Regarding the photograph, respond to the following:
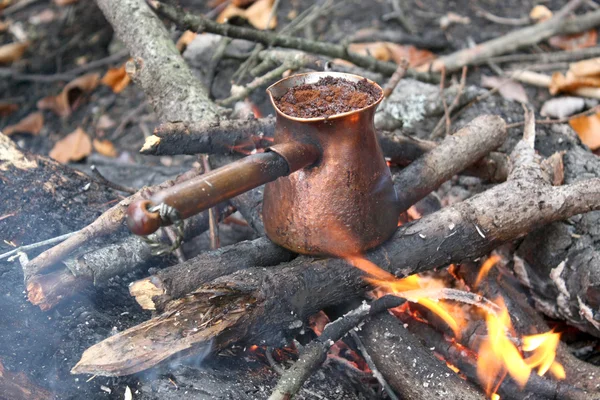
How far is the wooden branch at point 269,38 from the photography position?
124 inches

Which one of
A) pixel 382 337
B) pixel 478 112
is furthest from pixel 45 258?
pixel 478 112

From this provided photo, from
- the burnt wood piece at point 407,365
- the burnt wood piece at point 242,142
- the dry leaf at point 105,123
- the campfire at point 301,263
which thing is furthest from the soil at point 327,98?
the dry leaf at point 105,123

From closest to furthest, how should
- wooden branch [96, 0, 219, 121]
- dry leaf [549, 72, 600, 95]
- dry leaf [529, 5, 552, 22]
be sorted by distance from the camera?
wooden branch [96, 0, 219, 121] → dry leaf [549, 72, 600, 95] → dry leaf [529, 5, 552, 22]

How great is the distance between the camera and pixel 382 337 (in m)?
2.16

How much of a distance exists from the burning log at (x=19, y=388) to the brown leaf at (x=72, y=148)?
113 inches

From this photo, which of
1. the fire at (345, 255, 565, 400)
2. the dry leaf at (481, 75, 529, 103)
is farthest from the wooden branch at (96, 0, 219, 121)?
the dry leaf at (481, 75, 529, 103)

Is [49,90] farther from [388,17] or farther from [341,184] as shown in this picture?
[341,184]

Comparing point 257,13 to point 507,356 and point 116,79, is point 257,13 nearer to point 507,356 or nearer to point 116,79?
point 116,79

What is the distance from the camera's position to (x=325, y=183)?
6.62 ft

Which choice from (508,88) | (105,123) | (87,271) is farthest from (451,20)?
(87,271)

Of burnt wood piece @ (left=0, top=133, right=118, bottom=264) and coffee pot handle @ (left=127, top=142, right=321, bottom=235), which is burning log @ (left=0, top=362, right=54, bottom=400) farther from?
coffee pot handle @ (left=127, top=142, right=321, bottom=235)

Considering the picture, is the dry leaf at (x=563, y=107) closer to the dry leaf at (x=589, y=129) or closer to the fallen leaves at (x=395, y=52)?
the dry leaf at (x=589, y=129)

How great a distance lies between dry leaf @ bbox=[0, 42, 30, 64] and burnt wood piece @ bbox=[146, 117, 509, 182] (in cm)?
367

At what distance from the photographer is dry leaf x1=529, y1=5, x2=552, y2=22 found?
484 cm
